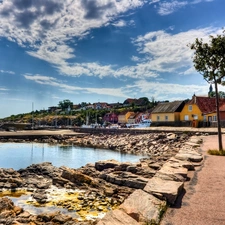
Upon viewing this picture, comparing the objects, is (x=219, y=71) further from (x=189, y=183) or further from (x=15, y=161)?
(x=15, y=161)

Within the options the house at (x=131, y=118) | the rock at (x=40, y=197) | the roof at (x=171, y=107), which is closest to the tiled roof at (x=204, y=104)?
the roof at (x=171, y=107)

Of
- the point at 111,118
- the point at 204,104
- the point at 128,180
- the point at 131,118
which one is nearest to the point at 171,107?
the point at 204,104

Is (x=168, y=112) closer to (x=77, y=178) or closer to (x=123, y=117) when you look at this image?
(x=123, y=117)

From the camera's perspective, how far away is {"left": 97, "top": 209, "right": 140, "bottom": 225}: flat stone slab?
4582 mm

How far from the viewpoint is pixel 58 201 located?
9.70 metres

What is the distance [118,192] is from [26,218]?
3.38 m

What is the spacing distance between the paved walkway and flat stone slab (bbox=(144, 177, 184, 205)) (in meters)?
0.22

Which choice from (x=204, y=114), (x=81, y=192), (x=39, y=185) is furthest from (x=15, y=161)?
(x=204, y=114)

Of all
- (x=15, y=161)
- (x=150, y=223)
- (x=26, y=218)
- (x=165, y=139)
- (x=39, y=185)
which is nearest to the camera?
(x=150, y=223)

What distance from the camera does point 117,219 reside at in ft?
15.4

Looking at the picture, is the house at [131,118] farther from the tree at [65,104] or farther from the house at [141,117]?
the tree at [65,104]

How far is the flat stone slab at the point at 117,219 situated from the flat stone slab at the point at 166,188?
1.50 m

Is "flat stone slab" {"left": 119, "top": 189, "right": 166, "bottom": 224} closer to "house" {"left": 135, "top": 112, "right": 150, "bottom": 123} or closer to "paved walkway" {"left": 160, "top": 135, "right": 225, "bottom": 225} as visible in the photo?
"paved walkway" {"left": 160, "top": 135, "right": 225, "bottom": 225}

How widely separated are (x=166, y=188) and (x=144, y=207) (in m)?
1.16
